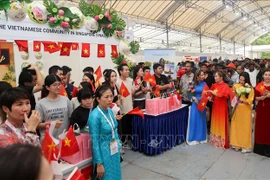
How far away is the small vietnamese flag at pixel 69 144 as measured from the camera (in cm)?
161

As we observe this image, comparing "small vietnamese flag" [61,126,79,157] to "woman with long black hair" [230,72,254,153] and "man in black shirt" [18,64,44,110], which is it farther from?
"woman with long black hair" [230,72,254,153]

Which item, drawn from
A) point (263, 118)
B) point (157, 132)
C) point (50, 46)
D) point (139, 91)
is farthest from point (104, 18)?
point (263, 118)

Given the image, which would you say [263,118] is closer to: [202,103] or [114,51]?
[202,103]

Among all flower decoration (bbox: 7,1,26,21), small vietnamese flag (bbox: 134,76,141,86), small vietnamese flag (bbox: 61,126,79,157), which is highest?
flower decoration (bbox: 7,1,26,21)

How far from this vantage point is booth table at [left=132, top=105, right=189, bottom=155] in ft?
10.3

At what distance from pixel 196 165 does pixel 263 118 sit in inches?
42.6

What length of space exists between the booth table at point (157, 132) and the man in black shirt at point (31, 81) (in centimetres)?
144

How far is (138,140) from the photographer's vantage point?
131 inches

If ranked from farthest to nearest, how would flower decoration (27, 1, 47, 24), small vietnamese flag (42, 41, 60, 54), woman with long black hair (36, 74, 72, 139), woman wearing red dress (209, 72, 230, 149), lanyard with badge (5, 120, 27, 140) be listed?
woman wearing red dress (209, 72, 230, 149) < small vietnamese flag (42, 41, 60, 54) < flower decoration (27, 1, 47, 24) < woman with long black hair (36, 74, 72, 139) < lanyard with badge (5, 120, 27, 140)

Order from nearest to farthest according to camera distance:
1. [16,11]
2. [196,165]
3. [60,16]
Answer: [16,11] < [60,16] < [196,165]

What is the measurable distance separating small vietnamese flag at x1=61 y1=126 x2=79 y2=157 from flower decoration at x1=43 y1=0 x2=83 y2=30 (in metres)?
1.58

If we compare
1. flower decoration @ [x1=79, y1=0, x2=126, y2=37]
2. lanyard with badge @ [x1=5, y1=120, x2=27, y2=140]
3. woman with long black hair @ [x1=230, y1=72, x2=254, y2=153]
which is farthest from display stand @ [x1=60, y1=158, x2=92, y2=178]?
woman with long black hair @ [x1=230, y1=72, x2=254, y2=153]

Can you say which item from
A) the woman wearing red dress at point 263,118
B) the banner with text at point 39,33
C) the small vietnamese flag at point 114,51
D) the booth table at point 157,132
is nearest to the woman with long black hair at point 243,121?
the woman wearing red dress at point 263,118

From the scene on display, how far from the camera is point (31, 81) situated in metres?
2.20
